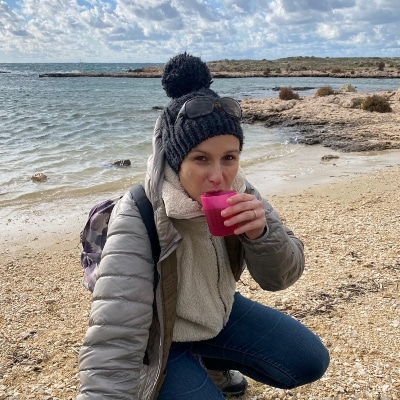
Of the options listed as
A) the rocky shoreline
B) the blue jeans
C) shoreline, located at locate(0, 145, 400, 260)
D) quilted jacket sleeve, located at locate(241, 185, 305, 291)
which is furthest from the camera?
the rocky shoreline

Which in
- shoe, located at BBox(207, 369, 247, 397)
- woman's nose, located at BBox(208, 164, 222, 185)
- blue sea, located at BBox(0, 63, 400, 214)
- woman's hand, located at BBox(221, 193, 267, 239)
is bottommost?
blue sea, located at BBox(0, 63, 400, 214)

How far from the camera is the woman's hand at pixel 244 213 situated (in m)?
2.07

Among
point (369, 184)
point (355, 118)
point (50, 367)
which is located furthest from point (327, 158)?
point (50, 367)

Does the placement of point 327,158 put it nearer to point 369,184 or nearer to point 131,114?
point 369,184

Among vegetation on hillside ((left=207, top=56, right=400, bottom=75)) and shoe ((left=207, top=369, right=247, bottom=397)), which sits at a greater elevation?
shoe ((left=207, top=369, right=247, bottom=397))

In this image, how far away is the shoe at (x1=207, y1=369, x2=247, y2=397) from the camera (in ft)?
10.4

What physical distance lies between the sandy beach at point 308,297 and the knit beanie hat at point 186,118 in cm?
186

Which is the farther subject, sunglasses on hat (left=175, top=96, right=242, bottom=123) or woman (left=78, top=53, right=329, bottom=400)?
sunglasses on hat (left=175, top=96, right=242, bottom=123)

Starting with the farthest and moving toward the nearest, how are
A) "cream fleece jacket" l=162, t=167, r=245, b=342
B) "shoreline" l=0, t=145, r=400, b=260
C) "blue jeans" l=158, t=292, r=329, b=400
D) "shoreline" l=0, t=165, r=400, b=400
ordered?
"shoreline" l=0, t=145, r=400, b=260, "shoreline" l=0, t=165, r=400, b=400, "blue jeans" l=158, t=292, r=329, b=400, "cream fleece jacket" l=162, t=167, r=245, b=342

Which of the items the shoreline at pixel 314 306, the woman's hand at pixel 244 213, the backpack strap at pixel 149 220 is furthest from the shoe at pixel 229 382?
the woman's hand at pixel 244 213

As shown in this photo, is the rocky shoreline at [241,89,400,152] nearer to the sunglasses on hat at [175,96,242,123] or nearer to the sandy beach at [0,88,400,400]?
the sandy beach at [0,88,400,400]

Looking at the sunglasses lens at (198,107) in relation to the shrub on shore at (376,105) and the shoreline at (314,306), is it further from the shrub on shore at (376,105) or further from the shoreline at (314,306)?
the shrub on shore at (376,105)

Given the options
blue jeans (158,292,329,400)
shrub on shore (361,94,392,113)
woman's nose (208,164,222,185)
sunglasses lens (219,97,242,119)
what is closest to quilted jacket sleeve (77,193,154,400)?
woman's nose (208,164,222,185)

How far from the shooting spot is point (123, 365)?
213 centimetres
